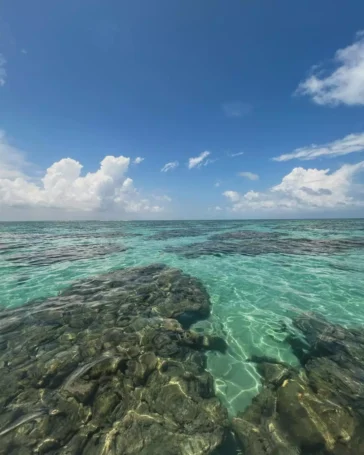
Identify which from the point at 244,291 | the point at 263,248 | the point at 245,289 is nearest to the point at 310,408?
the point at 244,291

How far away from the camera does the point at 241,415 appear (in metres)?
4.43

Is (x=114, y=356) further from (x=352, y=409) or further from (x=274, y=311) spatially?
(x=274, y=311)

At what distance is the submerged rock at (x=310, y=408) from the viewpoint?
12.1ft

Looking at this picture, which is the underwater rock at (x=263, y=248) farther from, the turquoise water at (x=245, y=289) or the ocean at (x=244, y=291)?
the ocean at (x=244, y=291)

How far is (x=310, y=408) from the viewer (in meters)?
4.25

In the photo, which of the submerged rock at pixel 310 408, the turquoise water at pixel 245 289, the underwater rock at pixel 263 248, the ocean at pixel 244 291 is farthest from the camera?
the underwater rock at pixel 263 248

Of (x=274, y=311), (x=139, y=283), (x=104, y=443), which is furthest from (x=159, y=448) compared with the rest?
(x=139, y=283)

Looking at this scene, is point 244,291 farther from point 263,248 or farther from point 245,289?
point 263,248

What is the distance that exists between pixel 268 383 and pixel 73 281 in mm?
11160

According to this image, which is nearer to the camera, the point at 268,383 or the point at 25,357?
the point at 268,383

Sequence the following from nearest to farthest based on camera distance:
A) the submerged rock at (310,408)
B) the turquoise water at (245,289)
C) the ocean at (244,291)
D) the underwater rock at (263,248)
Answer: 1. the submerged rock at (310,408)
2. the ocean at (244,291)
3. the turquoise water at (245,289)
4. the underwater rock at (263,248)

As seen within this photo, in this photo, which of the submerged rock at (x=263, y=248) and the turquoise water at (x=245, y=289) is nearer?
the turquoise water at (x=245, y=289)

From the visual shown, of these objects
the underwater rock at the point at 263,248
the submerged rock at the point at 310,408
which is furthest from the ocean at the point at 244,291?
Result: the underwater rock at the point at 263,248

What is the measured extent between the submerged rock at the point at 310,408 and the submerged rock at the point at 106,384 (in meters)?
0.73
